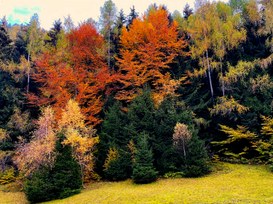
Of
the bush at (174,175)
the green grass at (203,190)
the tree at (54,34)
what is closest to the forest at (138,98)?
the bush at (174,175)

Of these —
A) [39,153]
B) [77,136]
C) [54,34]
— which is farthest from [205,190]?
[54,34]

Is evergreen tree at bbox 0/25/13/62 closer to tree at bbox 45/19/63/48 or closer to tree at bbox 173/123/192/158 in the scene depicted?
tree at bbox 45/19/63/48

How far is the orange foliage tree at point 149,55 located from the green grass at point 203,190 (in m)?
9.79

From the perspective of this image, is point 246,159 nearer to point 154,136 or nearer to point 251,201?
point 154,136

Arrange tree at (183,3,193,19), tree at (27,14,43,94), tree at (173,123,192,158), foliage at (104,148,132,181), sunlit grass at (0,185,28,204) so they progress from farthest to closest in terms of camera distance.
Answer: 1. tree at (183,3,193,19)
2. tree at (27,14,43,94)
3. foliage at (104,148,132,181)
4. tree at (173,123,192,158)
5. sunlit grass at (0,185,28,204)

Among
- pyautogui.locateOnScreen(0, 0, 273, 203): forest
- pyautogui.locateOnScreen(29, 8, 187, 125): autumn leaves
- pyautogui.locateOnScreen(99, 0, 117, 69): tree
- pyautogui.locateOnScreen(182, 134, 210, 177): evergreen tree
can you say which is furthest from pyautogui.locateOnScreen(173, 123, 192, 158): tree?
pyautogui.locateOnScreen(99, 0, 117, 69): tree

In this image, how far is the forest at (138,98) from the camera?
2227 centimetres

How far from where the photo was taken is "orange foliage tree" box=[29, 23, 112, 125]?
29358 millimetres

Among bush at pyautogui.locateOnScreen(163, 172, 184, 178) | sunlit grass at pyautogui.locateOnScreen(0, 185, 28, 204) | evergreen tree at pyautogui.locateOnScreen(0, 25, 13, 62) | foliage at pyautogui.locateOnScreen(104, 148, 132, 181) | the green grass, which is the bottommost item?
sunlit grass at pyautogui.locateOnScreen(0, 185, 28, 204)

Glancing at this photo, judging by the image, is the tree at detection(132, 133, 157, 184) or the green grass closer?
the green grass

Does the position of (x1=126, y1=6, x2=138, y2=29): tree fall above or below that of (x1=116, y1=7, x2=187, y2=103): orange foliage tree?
above

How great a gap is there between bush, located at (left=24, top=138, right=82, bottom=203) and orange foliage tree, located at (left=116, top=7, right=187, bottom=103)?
9.81 metres

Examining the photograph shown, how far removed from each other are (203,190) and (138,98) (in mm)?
12184

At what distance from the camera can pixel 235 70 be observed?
27047 millimetres
